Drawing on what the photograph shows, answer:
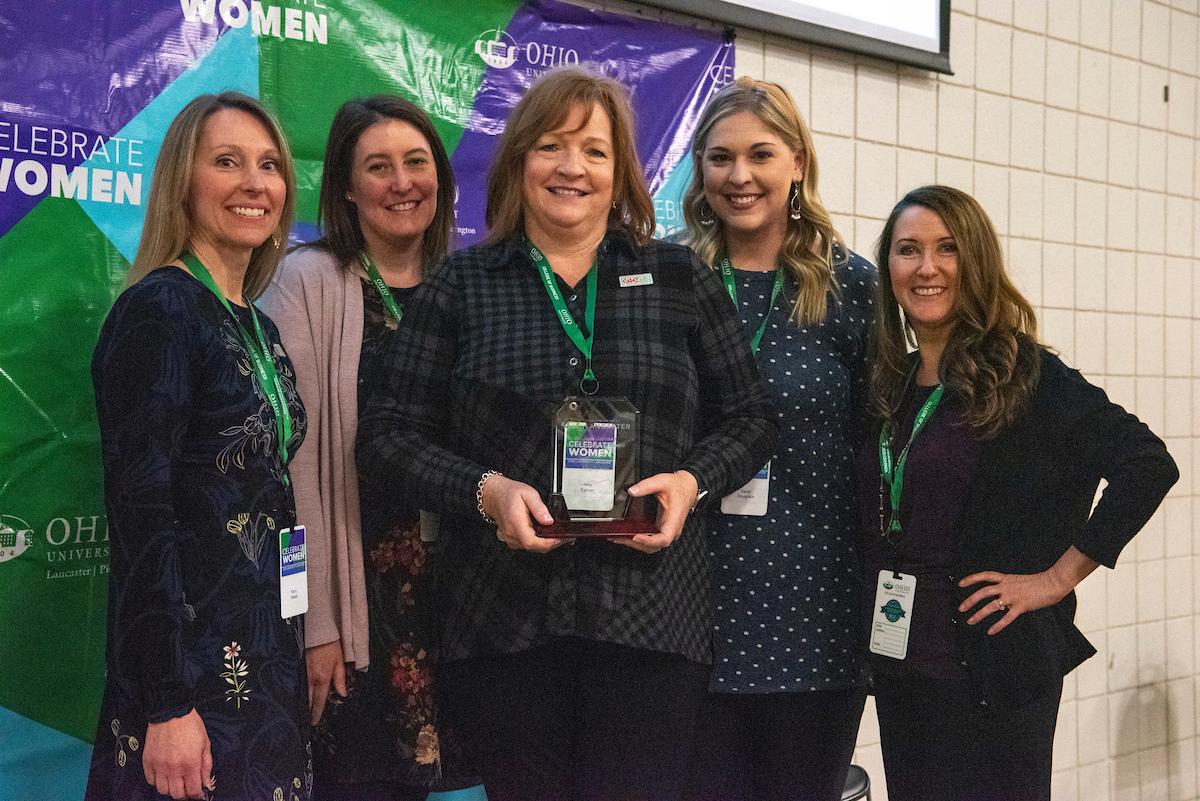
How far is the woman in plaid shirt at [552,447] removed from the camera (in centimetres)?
156

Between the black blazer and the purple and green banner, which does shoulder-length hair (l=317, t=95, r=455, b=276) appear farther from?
the black blazer

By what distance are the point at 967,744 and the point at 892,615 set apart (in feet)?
0.80

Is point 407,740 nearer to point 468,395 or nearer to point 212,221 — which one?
point 468,395

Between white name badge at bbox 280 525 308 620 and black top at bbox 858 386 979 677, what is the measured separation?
3.20ft

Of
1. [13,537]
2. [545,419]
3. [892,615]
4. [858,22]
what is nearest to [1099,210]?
[858,22]

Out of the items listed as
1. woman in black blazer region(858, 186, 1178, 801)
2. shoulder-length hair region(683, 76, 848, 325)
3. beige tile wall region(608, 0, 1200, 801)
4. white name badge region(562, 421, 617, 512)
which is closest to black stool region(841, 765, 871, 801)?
woman in black blazer region(858, 186, 1178, 801)

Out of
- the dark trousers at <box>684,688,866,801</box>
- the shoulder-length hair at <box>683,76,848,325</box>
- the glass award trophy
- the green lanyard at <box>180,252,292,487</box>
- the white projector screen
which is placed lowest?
the dark trousers at <box>684,688,866,801</box>

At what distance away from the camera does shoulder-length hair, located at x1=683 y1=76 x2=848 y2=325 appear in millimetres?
2000

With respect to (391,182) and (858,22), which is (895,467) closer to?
(391,182)

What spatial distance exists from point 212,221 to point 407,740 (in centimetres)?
93

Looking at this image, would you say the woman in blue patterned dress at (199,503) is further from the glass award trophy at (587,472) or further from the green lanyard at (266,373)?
the glass award trophy at (587,472)

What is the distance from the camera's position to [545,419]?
1.58 meters

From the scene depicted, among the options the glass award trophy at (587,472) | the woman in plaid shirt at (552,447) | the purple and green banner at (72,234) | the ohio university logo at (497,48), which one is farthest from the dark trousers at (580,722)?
the ohio university logo at (497,48)

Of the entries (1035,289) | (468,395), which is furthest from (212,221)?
(1035,289)
